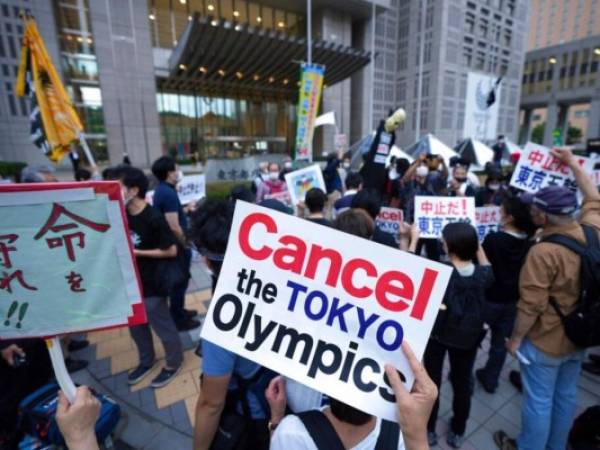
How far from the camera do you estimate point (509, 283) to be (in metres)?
2.71

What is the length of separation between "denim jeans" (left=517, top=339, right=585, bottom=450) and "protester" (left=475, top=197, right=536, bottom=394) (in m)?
0.50

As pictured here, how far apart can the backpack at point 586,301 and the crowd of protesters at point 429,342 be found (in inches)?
1.4

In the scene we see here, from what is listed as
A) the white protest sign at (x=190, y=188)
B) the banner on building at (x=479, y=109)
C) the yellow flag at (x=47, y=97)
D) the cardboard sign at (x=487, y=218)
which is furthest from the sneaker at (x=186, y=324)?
the banner on building at (x=479, y=109)

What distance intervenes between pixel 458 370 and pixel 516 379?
1.36 metres

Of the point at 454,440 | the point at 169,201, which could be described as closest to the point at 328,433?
the point at 454,440

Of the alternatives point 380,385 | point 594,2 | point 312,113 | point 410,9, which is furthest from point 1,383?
point 594,2

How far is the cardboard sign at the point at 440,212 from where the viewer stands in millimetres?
3762

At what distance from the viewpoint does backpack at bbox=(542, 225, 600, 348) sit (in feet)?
6.11

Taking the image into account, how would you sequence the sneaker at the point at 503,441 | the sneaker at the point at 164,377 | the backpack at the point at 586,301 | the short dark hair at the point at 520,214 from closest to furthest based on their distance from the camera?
the backpack at the point at 586,301 < the sneaker at the point at 503,441 < the short dark hair at the point at 520,214 < the sneaker at the point at 164,377

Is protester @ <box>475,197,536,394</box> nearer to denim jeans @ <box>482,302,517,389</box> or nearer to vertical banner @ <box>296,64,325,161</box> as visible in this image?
denim jeans @ <box>482,302,517,389</box>

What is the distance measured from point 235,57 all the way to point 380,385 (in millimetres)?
20328

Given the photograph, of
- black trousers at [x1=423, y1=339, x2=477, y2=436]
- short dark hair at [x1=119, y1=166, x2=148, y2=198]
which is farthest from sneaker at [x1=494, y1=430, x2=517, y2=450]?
short dark hair at [x1=119, y1=166, x2=148, y2=198]

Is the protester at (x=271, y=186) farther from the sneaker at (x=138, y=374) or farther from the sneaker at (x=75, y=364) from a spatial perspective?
the sneaker at (x=75, y=364)

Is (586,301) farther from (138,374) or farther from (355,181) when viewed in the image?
(138,374)
